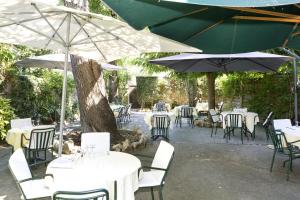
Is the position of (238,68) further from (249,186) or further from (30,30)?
(30,30)

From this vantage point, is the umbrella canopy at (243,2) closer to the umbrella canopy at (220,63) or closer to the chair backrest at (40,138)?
the chair backrest at (40,138)

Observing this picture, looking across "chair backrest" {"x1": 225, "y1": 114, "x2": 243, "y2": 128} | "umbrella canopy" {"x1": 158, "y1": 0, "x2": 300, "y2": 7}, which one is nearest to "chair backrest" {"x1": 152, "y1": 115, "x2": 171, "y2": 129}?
"chair backrest" {"x1": 225, "y1": 114, "x2": 243, "y2": 128}

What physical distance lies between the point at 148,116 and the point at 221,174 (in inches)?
156

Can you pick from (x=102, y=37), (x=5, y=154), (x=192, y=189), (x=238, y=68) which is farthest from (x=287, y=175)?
(x=5, y=154)

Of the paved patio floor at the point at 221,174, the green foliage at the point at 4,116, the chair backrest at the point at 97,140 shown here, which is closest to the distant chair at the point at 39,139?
the paved patio floor at the point at 221,174

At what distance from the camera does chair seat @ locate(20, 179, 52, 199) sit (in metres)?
3.39

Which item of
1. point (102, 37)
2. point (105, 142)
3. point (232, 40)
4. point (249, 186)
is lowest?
point (249, 186)

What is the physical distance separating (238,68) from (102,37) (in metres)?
6.20

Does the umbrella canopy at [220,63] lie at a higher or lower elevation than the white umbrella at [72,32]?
higher

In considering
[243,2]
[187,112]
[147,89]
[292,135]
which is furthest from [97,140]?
[147,89]

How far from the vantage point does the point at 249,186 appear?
5.11 metres

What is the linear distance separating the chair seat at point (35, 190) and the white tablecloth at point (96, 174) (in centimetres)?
16

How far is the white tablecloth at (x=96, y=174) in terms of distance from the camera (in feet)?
9.59

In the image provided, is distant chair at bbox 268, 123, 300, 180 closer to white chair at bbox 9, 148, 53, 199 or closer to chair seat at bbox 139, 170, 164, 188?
chair seat at bbox 139, 170, 164, 188
